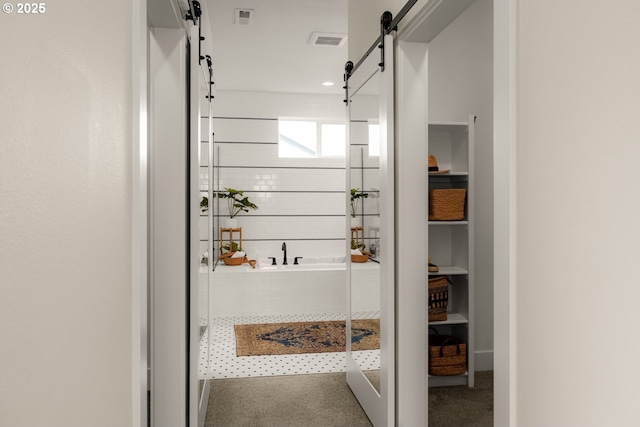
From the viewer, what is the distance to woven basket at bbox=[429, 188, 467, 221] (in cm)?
328

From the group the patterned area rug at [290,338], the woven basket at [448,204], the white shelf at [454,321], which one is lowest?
the patterned area rug at [290,338]

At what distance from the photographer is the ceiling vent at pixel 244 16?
3.63 meters

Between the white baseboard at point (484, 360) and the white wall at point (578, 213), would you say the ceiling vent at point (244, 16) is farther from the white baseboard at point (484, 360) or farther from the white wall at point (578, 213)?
the white baseboard at point (484, 360)

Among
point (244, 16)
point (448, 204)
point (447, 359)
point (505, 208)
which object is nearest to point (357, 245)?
point (448, 204)

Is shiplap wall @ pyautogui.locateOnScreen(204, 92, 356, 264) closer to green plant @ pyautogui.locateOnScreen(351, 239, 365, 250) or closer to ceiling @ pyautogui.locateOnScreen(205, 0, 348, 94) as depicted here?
ceiling @ pyautogui.locateOnScreen(205, 0, 348, 94)

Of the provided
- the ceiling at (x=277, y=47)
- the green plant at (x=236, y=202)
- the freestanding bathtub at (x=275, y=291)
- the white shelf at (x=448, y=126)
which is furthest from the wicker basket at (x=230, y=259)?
the white shelf at (x=448, y=126)

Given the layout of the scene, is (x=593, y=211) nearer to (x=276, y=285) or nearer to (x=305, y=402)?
(x=305, y=402)

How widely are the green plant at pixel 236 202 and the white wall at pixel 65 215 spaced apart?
16.9ft

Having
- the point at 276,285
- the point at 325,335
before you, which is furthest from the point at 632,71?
the point at 276,285

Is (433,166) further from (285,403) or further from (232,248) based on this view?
(232,248)

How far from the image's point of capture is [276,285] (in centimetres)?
552

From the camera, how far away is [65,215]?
30.0 inches

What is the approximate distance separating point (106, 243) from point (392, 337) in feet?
5.73

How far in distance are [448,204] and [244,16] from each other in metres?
2.17
